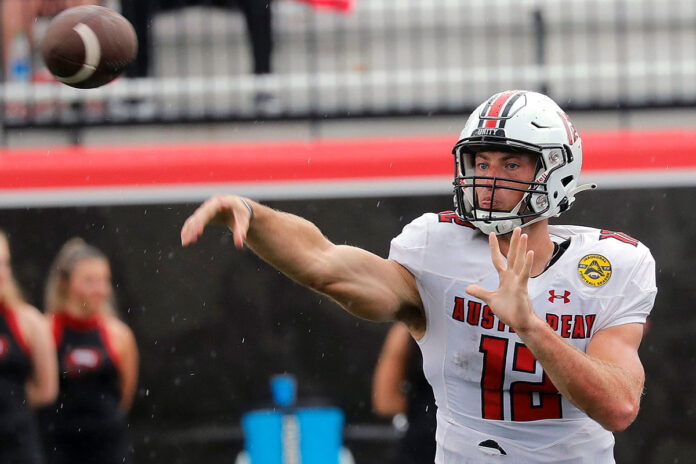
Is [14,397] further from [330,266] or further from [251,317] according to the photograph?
[330,266]

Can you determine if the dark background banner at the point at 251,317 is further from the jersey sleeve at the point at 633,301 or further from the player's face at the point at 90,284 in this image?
the jersey sleeve at the point at 633,301

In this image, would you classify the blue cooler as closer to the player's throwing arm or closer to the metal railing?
the metal railing

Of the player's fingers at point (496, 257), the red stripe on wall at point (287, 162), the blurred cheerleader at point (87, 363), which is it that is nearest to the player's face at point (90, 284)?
the blurred cheerleader at point (87, 363)

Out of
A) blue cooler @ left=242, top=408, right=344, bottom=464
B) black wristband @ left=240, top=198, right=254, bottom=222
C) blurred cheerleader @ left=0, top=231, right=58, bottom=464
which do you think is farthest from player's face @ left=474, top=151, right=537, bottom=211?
blurred cheerleader @ left=0, top=231, right=58, bottom=464

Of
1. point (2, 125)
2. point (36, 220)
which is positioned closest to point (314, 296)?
point (36, 220)

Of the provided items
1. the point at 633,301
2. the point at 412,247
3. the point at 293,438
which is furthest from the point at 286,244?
the point at 293,438

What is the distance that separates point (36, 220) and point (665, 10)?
475cm

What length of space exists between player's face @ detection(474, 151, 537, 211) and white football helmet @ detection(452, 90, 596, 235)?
13 millimetres

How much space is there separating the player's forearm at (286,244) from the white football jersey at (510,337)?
0.33m

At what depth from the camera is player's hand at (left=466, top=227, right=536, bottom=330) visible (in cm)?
304

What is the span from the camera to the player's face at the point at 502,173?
3.49 meters

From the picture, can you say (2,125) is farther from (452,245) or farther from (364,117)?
(452,245)

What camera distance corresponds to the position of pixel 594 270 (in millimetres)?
3514

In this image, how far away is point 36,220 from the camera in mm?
6887
